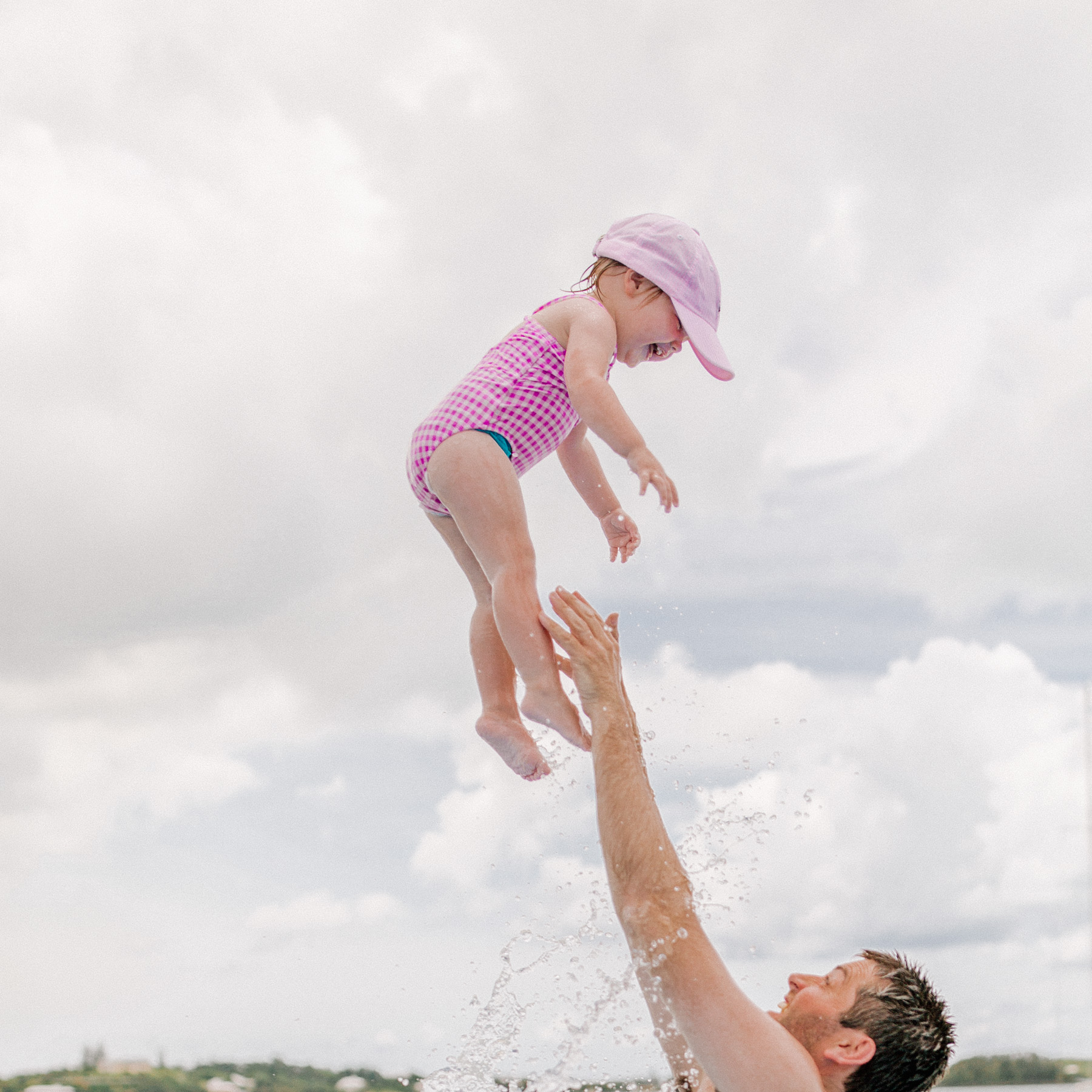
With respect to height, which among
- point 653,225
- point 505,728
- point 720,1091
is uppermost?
point 653,225

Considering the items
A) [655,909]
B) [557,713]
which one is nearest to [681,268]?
[557,713]

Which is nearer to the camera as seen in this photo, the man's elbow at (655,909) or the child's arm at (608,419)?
the man's elbow at (655,909)

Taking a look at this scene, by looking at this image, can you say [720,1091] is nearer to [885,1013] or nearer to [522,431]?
[885,1013]

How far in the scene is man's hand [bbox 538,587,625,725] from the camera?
2.55m

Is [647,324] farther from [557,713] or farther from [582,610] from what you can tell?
[557,713]

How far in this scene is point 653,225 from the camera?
309 cm

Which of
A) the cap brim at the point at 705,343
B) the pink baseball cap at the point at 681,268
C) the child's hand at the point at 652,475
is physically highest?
the pink baseball cap at the point at 681,268

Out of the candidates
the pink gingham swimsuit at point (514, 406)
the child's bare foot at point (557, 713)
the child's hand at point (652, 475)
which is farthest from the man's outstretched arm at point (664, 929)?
the pink gingham swimsuit at point (514, 406)

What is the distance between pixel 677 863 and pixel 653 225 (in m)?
1.65

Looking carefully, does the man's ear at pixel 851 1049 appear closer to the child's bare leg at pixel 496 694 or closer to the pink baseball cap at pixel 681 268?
the child's bare leg at pixel 496 694

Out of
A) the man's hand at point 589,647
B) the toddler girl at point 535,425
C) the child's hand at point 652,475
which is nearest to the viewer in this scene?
the man's hand at point 589,647

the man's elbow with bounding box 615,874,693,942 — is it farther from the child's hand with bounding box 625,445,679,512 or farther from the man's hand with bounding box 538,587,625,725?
the child's hand with bounding box 625,445,679,512

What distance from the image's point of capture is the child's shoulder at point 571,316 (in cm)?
295

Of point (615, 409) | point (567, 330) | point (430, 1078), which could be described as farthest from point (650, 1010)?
point (567, 330)
